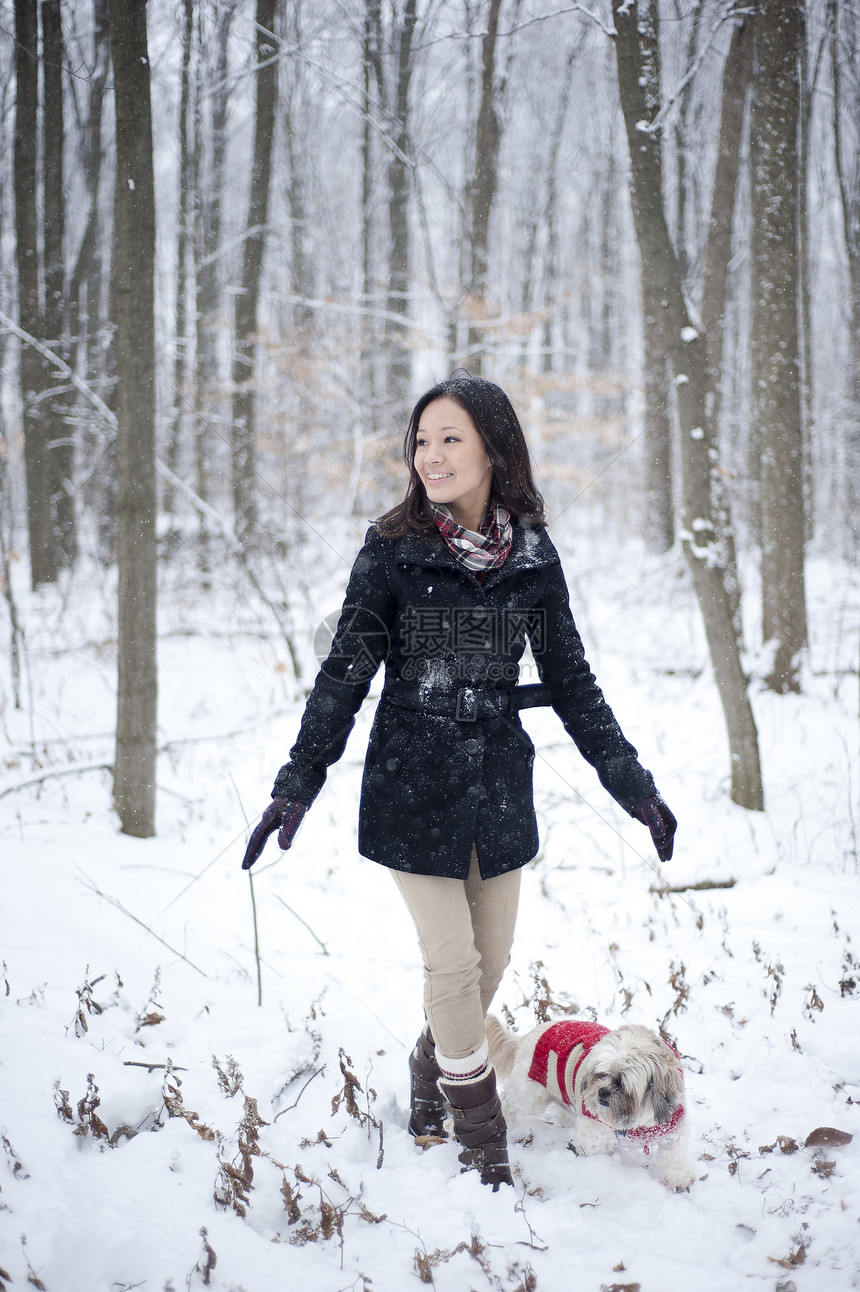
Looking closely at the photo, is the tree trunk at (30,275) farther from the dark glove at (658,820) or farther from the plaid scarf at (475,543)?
the dark glove at (658,820)

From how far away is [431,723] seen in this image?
2.06m

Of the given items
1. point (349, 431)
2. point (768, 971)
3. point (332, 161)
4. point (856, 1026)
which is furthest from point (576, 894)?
point (332, 161)

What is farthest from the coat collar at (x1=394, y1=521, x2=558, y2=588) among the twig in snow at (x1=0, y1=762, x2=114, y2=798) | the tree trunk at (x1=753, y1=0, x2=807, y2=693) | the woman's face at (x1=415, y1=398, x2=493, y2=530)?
the tree trunk at (x1=753, y1=0, x2=807, y2=693)

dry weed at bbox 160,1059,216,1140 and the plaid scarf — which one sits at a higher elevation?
the plaid scarf

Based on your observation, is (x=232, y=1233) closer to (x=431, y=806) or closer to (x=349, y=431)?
(x=431, y=806)

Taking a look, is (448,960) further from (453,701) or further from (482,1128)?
(453,701)

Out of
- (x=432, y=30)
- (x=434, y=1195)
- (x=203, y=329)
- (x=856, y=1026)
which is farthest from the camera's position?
(x=203, y=329)

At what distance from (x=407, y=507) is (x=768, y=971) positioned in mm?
2520

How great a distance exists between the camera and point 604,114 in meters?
7.75

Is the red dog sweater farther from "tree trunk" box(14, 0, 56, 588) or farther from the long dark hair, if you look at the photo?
"tree trunk" box(14, 0, 56, 588)

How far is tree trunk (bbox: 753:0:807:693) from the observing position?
18.4 ft

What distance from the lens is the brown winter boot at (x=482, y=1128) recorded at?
209 centimetres

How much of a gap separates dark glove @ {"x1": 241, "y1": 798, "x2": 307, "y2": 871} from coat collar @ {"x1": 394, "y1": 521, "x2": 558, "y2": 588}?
0.77m

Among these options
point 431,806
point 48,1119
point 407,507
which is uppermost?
point 407,507
